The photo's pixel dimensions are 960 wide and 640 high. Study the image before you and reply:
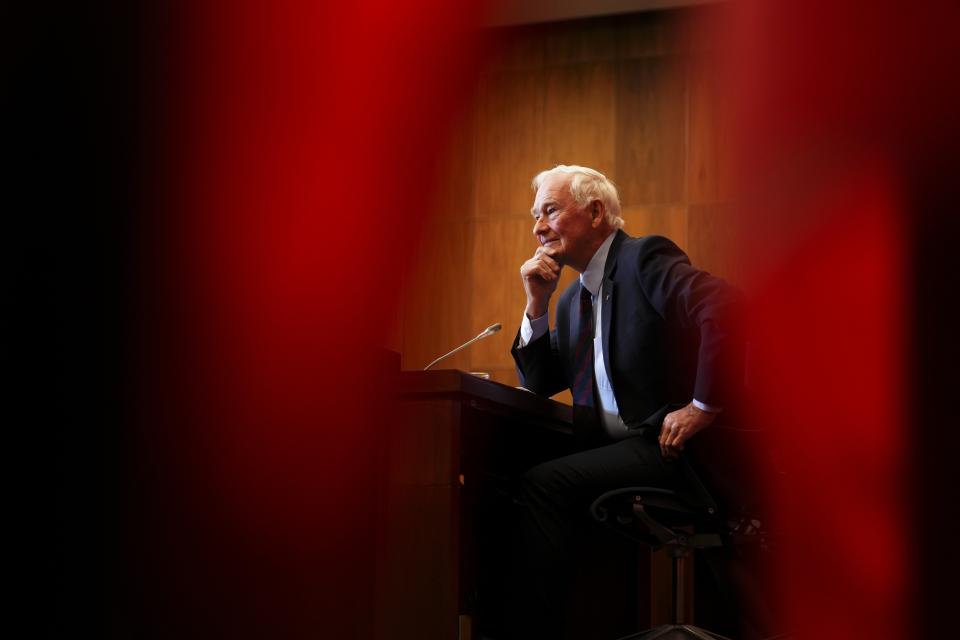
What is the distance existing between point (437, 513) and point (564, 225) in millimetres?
1045

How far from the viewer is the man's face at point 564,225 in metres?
2.84

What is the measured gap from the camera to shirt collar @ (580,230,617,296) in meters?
2.75

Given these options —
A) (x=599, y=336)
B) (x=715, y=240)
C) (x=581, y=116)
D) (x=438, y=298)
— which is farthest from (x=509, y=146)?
(x=599, y=336)

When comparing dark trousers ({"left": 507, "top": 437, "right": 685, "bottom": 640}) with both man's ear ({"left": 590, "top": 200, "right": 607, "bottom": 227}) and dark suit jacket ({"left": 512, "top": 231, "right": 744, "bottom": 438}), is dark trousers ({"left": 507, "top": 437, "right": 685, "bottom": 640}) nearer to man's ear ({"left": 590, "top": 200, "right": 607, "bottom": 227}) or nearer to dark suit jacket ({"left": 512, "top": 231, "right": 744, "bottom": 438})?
dark suit jacket ({"left": 512, "top": 231, "right": 744, "bottom": 438})

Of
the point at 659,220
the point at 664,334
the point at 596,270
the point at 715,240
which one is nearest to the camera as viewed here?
the point at 664,334

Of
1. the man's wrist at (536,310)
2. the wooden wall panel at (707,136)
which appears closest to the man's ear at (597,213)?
the man's wrist at (536,310)

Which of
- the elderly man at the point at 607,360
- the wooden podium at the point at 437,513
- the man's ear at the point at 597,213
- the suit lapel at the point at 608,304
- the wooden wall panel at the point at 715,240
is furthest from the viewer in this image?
the wooden wall panel at the point at 715,240

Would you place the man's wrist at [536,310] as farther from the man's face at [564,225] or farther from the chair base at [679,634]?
the chair base at [679,634]

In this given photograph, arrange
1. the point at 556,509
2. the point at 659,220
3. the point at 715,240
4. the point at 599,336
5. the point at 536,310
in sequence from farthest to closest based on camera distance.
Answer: the point at 659,220 → the point at 715,240 → the point at 536,310 → the point at 599,336 → the point at 556,509

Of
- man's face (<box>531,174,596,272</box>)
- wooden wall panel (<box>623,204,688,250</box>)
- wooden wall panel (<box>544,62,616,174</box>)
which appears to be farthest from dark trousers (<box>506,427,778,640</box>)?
wooden wall panel (<box>544,62,616,174</box>)

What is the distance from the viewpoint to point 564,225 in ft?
9.40

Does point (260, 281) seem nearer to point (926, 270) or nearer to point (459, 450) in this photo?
point (459, 450)

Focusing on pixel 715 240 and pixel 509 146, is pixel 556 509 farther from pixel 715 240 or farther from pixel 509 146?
pixel 509 146

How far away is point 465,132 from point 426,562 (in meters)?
3.40
